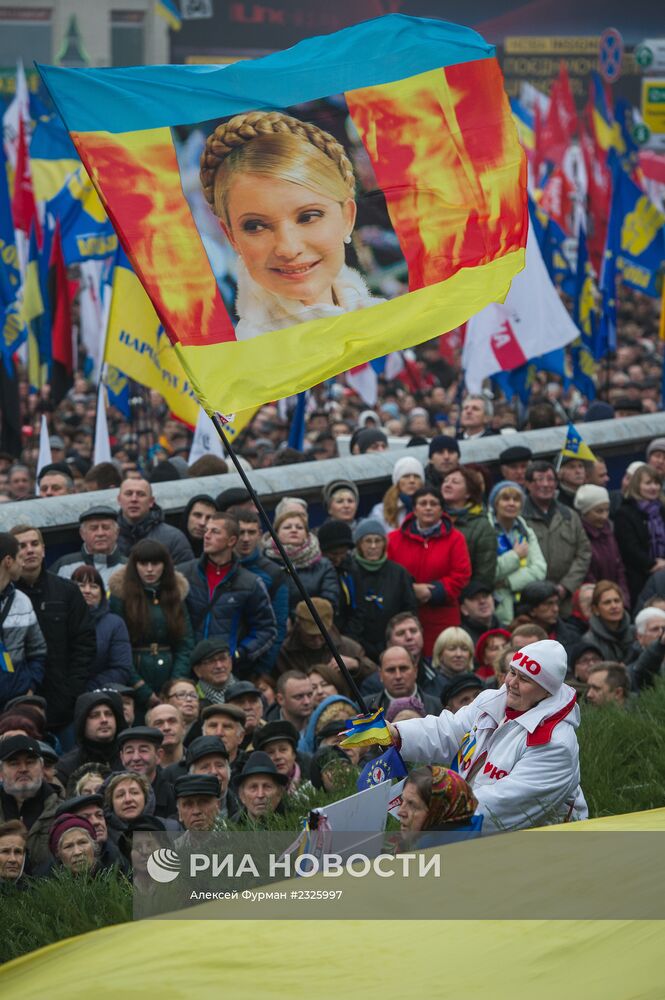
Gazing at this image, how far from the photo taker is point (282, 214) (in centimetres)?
700

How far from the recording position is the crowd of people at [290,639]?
6629 mm

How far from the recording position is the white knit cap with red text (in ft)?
18.1

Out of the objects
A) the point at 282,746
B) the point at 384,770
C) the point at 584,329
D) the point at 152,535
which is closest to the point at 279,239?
the point at 282,746

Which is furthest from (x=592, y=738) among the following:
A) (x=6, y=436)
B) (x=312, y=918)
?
(x=6, y=436)

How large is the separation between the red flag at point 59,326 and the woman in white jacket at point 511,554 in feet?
21.6

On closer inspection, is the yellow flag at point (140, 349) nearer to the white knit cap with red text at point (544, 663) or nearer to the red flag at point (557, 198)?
the white knit cap with red text at point (544, 663)

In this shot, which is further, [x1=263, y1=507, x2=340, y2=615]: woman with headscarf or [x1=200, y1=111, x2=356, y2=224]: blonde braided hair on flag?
[x1=263, y1=507, x2=340, y2=615]: woman with headscarf

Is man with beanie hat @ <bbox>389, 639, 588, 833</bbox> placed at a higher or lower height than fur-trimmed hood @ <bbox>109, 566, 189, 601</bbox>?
lower

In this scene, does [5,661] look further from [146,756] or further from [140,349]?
[140,349]

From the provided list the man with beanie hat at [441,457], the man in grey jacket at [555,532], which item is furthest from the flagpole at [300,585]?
the man with beanie hat at [441,457]

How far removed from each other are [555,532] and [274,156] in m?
5.50

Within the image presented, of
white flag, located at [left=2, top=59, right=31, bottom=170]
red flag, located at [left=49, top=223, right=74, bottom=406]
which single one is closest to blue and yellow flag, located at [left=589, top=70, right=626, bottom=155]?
white flag, located at [left=2, top=59, right=31, bottom=170]

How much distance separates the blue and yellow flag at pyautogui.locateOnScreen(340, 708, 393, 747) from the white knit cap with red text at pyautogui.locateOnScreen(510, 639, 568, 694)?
47 centimetres

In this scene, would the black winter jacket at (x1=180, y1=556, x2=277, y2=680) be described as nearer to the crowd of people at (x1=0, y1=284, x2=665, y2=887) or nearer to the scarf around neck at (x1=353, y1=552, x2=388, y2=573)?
the crowd of people at (x1=0, y1=284, x2=665, y2=887)
